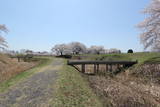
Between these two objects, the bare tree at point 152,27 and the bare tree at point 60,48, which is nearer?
the bare tree at point 152,27

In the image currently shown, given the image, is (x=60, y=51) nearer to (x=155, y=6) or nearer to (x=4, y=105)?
(x=155, y=6)

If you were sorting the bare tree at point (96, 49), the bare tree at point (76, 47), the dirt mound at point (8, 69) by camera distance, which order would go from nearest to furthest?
the dirt mound at point (8, 69), the bare tree at point (76, 47), the bare tree at point (96, 49)

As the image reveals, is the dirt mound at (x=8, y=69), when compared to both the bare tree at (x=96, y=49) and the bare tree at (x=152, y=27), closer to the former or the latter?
the bare tree at (x=152, y=27)

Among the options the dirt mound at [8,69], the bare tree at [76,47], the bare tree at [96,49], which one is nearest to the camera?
the dirt mound at [8,69]

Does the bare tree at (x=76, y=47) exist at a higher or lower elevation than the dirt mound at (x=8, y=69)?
higher

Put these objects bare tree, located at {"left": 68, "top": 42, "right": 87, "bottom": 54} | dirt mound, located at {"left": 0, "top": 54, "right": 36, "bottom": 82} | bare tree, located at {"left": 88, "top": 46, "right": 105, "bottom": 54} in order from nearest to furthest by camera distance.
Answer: dirt mound, located at {"left": 0, "top": 54, "right": 36, "bottom": 82}
bare tree, located at {"left": 68, "top": 42, "right": 87, "bottom": 54}
bare tree, located at {"left": 88, "top": 46, "right": 105, "bottom": 54}

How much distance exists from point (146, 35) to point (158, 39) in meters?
2.05

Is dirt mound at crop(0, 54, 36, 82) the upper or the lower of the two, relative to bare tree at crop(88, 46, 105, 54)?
lower

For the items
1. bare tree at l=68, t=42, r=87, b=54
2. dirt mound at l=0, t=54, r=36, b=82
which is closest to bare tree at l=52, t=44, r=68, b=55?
bare tree at l=68, t=42, r=87, b=54

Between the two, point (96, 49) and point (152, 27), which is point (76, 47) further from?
point (152, 27)

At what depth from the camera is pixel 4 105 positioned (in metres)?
6.82

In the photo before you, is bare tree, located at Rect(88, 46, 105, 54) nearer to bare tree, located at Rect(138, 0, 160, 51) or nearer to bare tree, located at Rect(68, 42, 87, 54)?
bare tree, located at Rect(68, 42, 87, 54)

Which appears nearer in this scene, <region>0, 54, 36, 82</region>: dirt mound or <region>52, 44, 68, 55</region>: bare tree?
<region>0, 54, 36, 82</region>: dirt mound

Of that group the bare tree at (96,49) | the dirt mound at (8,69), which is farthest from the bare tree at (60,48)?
the dirt mound at (8,69)
